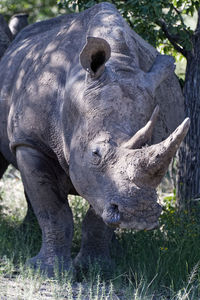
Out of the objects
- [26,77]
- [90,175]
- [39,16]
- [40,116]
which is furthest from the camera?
[39,16]

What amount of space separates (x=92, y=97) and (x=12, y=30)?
3.99 metres

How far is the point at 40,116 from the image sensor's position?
541 centimetres

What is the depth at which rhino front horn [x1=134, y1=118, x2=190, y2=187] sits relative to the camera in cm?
412

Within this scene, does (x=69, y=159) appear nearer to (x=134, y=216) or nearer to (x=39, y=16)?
(x=134, y=216)

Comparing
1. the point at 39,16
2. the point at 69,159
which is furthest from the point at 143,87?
the point at 39,16

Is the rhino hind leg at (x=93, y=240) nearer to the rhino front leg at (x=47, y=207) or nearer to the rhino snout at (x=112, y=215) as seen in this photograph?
the rhino front leg at (x=47, y=207)

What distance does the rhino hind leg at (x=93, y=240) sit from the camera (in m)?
5.79

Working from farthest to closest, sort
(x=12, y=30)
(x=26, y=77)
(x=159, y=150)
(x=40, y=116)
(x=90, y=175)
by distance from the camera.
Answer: (x=12, y=30)
(x=26, y=77)
(x=40, y=116)
(x=90, y=175)
(x=159, y=150)

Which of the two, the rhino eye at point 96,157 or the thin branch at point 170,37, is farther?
the thin branch at point 170,37

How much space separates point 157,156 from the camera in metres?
4.14

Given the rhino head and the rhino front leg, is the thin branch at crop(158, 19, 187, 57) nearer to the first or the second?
the rhino head

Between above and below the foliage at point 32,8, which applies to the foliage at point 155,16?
above

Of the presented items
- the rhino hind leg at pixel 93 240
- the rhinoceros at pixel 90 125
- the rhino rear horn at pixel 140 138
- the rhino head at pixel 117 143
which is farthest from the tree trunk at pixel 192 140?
the rhino rear horn at pixel 140 138

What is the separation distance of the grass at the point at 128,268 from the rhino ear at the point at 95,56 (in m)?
1.61
